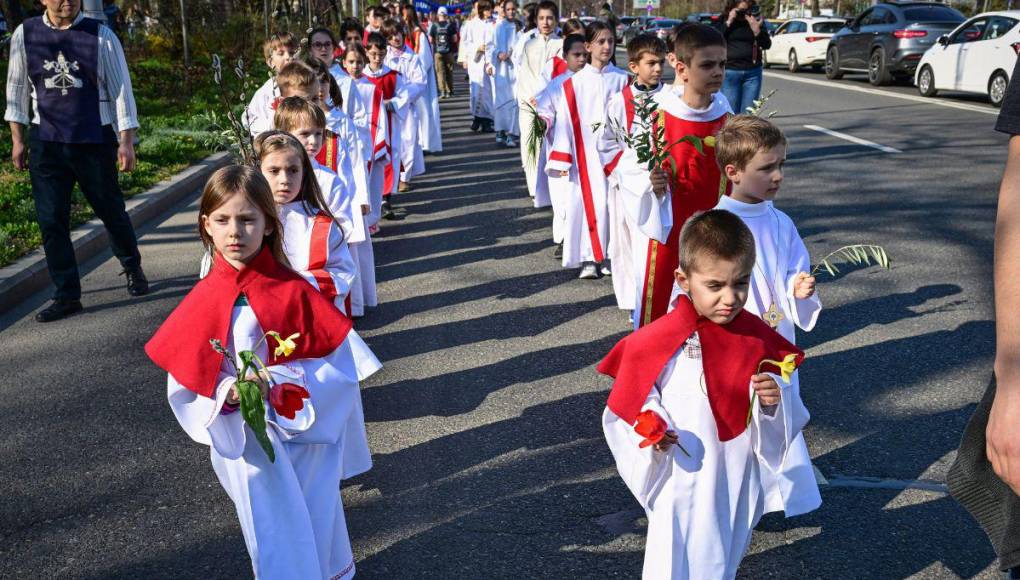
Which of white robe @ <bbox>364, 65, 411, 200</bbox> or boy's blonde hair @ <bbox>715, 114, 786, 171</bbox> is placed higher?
boy's blonde hair @ <bbox>715, 114, 786, 171</bbox>

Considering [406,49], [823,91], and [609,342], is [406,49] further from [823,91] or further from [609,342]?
[823,91]

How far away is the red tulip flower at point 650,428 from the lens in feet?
9.37

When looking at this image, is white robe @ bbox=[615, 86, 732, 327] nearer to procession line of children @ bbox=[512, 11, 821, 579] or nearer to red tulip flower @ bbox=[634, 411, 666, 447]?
procession line of children @ bbox=[512, 11, 821, 579]

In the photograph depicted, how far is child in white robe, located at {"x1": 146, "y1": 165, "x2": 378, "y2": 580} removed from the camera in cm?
312

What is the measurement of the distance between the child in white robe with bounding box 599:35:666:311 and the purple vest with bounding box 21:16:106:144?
11.2 feet

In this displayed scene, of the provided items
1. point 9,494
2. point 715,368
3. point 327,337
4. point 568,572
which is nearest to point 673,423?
point 715,368

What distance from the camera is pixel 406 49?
1243 cm

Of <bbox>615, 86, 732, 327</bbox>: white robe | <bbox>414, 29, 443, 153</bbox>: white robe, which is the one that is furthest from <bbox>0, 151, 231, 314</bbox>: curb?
<bbox>615, 86, 732, 327</bbox>: white robe

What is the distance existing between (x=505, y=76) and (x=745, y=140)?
1263 cm

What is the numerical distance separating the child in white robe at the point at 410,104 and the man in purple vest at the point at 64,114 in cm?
488

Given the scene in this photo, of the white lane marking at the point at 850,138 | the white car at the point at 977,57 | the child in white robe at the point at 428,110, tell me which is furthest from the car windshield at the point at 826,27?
the child in white robe at the point at 428,110

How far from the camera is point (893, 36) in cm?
2136

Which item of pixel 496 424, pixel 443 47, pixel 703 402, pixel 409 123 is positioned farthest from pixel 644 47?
pixel 443 47

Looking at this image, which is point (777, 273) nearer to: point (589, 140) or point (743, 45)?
point (589, 140)
